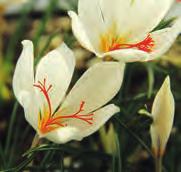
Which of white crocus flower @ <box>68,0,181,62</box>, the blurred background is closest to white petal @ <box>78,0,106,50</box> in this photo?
white crocus flower @ <box>68,0,181,62</box>

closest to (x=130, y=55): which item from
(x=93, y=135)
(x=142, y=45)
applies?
(x=142, y=45)

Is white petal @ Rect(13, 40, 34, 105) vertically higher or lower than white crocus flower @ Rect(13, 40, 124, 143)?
higher

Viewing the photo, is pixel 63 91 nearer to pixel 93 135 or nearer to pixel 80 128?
pixel 80 128

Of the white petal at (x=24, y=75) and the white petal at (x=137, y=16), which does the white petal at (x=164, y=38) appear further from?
the white petal at (x=24, y=75)

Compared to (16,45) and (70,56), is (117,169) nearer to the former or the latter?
(70,56)

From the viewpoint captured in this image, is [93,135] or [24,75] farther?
[93,135]

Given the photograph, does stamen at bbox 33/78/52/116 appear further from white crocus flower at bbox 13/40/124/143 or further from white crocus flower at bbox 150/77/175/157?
white crocus flower at bbox 150/77/175/157

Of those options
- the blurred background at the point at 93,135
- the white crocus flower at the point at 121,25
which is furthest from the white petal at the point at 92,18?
the blurred background at the point at 93,135
